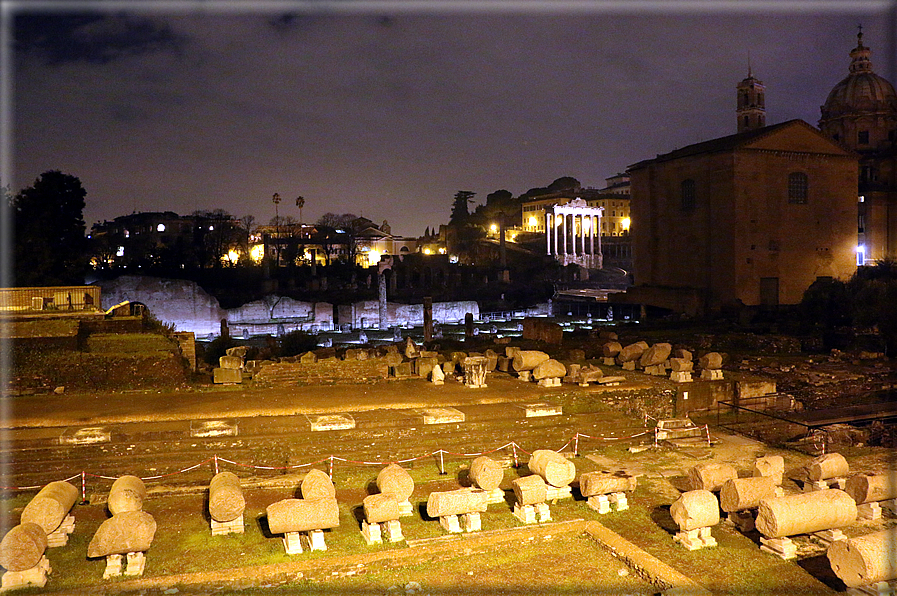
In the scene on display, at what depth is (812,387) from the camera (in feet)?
52.8

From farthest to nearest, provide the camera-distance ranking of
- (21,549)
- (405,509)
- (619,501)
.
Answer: (619,501) < (405,509) < (21,549)

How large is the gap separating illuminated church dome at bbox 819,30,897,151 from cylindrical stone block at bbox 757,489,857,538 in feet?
182

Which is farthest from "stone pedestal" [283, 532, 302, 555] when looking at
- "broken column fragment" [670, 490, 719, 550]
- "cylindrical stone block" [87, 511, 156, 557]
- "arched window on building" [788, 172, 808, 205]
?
"arched window on building" [788, 172, 808, 205]

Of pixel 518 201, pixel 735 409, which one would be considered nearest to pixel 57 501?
pixel 735 409

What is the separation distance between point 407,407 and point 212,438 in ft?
→ 10.3

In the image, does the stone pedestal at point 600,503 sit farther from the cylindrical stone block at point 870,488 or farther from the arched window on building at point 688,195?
the arched window on building at point 688,195

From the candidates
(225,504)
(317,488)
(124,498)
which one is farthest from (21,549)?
(317,488)

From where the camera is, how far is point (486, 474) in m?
8.38

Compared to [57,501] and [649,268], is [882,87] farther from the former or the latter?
[57,501]

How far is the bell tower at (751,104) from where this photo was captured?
2025 inches

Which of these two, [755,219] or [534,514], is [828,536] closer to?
[534,514]

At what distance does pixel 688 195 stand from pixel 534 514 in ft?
104

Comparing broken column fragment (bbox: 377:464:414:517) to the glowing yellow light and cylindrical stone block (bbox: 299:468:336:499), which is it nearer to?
cylindrical stone block (bbox: 299:468:336:499)

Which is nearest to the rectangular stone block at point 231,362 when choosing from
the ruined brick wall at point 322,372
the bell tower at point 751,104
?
the ruined brick wall at point 322,372
